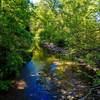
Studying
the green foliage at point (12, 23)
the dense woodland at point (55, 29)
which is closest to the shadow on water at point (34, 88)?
the dense woodland at point (55, 29)

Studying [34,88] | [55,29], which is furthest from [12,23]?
[55,29]

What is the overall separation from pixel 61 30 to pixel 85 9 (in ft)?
8.49

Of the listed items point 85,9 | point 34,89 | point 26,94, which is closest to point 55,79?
point 34,89

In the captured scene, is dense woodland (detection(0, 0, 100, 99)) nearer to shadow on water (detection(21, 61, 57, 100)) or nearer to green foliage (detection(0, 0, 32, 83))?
green foliage (detection(0, 0, 32, 83))

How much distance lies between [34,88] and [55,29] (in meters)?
5.93

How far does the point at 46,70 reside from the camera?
2530 centimetres

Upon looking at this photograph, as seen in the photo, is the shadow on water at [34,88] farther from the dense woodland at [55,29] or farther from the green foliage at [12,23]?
the green foliage at [12,23]

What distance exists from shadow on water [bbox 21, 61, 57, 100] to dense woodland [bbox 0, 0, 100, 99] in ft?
4.74

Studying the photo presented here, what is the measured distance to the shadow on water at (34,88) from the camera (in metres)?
17.2

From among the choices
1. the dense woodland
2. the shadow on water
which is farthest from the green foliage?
the shadow on water

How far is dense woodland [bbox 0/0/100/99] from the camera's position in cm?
1245

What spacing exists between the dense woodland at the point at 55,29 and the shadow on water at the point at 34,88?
1.45 m

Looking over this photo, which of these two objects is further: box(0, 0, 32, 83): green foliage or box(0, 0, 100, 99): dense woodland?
box(0, 0, 100, 99): dense woodland

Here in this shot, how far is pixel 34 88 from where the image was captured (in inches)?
749
